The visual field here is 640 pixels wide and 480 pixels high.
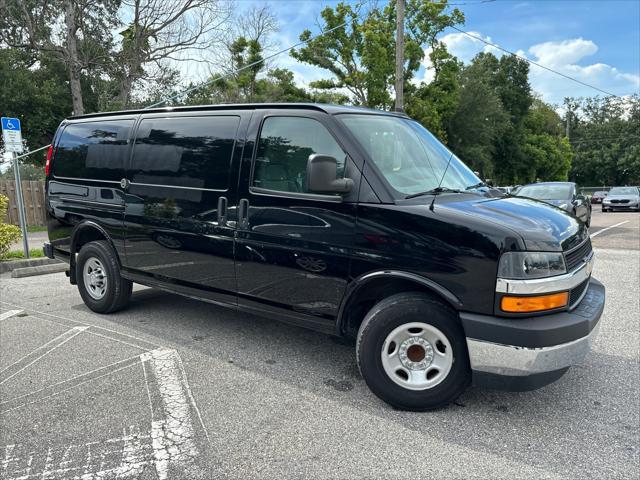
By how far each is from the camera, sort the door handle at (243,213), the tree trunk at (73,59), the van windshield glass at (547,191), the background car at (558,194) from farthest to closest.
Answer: the tree trunk at (73,59) → the van windshield glass at (547,191) → the background car at (558,194) → the door handle at (243,213)

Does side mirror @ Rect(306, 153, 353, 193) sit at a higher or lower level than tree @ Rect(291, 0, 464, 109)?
lower

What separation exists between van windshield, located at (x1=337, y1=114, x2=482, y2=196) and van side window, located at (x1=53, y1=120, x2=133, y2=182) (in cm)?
256

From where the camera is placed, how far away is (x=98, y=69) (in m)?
22.2

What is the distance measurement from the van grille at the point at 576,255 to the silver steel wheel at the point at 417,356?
2.96ft

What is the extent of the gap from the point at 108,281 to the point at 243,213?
223cm

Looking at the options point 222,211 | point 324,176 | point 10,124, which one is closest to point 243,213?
point 222,211

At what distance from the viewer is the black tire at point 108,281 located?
5.06 metres

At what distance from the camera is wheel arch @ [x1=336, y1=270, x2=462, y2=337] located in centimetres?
→ 298

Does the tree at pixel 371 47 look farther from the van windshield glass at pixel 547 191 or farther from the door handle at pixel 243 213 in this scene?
the door handle at pixel 243 213

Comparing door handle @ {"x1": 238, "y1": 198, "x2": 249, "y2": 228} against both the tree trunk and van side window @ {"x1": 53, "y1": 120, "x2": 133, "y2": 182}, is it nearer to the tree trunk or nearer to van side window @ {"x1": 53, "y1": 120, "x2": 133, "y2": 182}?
van side window @ {"x1": 53, "y1": 120, "x2": 133, "y2": 182}

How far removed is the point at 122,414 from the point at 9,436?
64 centimetres

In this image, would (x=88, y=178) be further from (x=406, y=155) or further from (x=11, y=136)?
(x=11, y=136)

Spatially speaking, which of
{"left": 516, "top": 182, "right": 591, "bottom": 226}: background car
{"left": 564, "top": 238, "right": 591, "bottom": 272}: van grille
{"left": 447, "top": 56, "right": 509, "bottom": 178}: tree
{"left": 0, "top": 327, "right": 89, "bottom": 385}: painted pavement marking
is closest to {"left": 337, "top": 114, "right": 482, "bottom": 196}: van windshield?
{"left": 564, "top": 238, "right": 591, "bottom": 272}: van grille

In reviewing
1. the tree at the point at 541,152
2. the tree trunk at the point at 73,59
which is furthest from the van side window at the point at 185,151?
the tree at the point at 541,152
